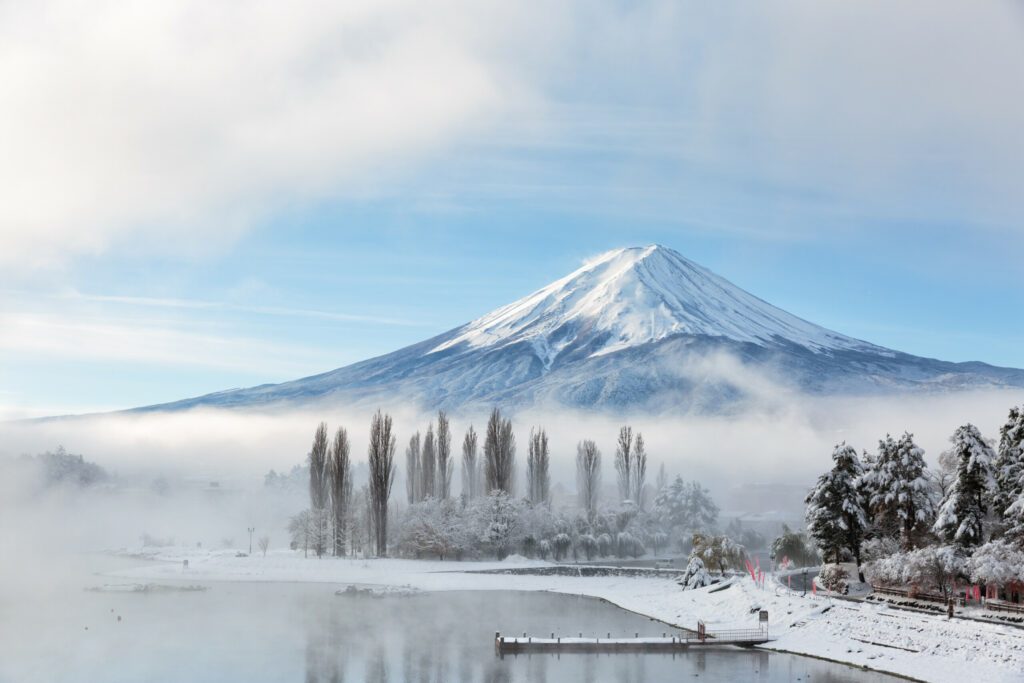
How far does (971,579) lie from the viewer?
55.6m

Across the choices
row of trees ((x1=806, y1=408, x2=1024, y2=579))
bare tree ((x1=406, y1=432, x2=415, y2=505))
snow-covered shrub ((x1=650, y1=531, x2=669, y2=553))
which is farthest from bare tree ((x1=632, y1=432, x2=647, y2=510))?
row of trees ((x1=806, y1=408, x2=1024, y2=579))

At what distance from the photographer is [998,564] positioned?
53.8 m

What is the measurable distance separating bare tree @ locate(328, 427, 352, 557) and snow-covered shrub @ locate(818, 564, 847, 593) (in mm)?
53616

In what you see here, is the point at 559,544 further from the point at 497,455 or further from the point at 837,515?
the point at 837,515

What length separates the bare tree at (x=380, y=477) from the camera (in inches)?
4198

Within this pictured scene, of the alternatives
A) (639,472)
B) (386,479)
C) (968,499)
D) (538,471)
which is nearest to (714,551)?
(968,499)

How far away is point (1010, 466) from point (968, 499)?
423 centimetres

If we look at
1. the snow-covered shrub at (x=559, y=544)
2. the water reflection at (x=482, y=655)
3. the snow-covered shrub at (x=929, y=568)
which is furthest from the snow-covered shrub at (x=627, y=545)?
the snow-covered shrub at (x=929, y=568)

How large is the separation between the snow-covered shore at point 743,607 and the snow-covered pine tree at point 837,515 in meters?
5.04

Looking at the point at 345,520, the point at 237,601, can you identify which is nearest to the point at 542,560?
the point at 345,520

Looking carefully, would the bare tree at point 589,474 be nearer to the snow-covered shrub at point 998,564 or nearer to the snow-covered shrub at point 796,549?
the snow-covered shrub at point 796,549

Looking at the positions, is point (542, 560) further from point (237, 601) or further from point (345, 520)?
point (237, 601)

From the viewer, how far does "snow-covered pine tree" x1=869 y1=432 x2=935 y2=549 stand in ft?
222

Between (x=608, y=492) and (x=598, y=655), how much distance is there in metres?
138
